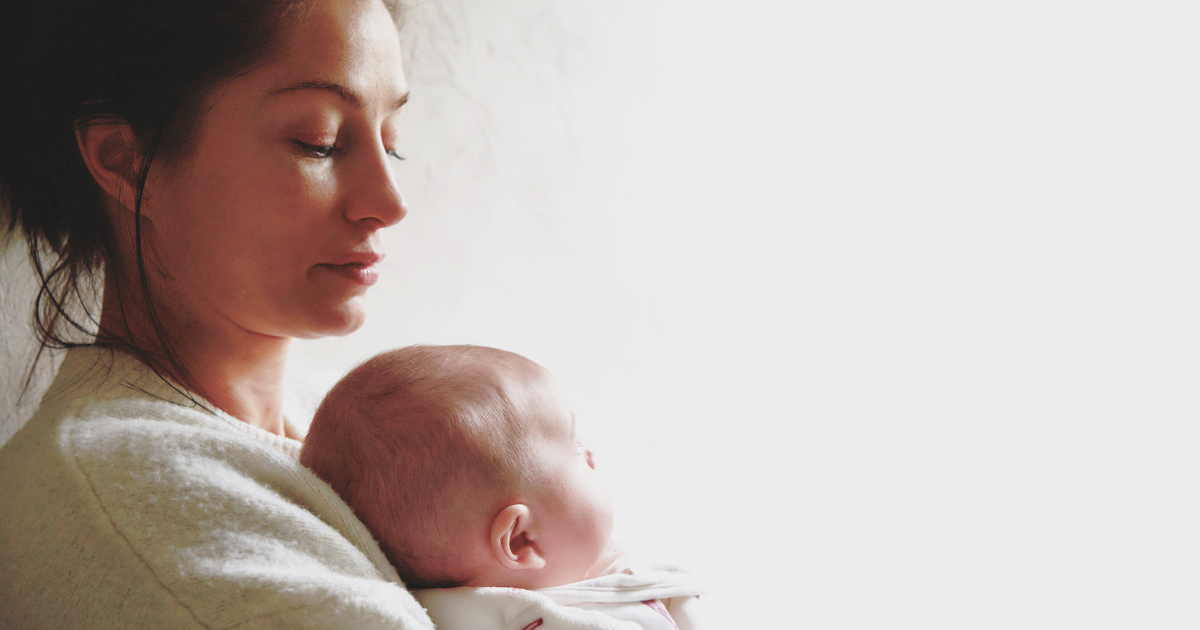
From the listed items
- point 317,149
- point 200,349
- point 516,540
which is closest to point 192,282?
point 200,349

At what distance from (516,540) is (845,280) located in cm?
91

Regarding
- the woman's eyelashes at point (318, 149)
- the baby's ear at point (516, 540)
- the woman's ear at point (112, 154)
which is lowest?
the baby's ear at point (516, 540)

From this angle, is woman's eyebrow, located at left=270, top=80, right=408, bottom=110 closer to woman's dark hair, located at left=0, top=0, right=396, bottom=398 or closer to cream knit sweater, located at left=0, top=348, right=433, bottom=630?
woman's dark hair, located at left=0, top=0, right=396, bottom=398

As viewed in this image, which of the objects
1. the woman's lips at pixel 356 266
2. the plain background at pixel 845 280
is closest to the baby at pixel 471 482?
the woman's lips at pixel 356 266

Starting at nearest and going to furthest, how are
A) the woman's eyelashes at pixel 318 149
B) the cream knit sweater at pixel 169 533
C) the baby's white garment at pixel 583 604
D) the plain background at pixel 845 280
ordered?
the cream knit sweater at pixel 169 533
the baby's white garment at pixel 583 604
the woman's eyelashes at pixel 318 149
the plain background at pixel 845 280

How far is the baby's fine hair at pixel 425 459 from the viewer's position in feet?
2.34

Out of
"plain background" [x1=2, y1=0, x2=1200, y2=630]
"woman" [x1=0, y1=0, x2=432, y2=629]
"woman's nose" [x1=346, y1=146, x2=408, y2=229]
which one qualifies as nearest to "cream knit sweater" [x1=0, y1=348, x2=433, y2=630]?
"woman" [x1=0, y1=0, x2=432, y2=629]

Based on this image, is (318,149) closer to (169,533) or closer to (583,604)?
(169,533)

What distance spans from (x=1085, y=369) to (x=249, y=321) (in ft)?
4.08

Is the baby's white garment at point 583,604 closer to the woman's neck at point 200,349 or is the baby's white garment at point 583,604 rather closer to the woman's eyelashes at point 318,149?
the woman's neck at point 200,349

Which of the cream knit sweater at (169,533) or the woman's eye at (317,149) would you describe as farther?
the woman's eye at (317,149)

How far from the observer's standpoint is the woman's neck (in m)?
0.81

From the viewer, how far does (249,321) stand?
2.73 ft

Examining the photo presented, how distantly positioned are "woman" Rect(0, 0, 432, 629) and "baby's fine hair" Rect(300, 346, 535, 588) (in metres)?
0.04
